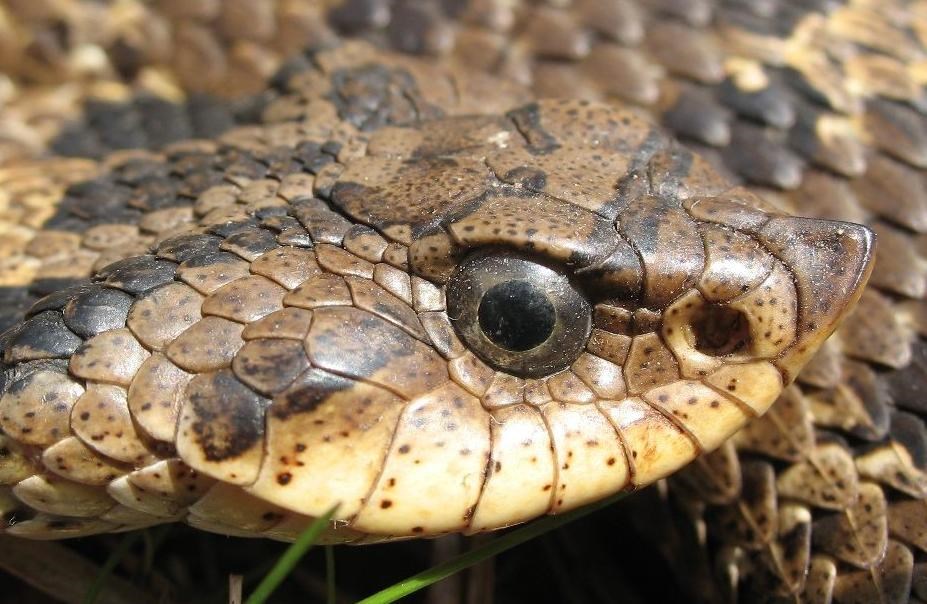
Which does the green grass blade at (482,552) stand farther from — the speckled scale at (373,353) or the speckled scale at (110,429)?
the speckled scale at (110,429)

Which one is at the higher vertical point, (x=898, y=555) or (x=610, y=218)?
(x=610, y=218)

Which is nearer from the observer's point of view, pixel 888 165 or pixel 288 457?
pixel 288 457

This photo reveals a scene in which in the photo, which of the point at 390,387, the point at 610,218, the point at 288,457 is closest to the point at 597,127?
the point at 610,218

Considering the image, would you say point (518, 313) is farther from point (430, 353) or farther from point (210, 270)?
point (210, 270)

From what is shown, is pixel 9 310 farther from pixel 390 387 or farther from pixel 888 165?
pixel 888 165

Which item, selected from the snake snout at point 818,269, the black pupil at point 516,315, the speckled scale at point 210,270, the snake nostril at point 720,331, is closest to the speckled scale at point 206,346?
the speckled scale at point 210,270

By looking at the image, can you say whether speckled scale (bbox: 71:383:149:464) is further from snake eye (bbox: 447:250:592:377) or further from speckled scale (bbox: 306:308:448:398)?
snake eye (bbox: 447:250:592:377)

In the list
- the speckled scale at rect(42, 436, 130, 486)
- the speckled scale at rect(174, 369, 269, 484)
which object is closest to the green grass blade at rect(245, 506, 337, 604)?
the speckled scale at rect(174, 369, 269, 484)

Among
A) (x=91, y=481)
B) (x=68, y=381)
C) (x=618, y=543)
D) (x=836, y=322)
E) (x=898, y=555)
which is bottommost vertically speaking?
(x=618, y=543)
